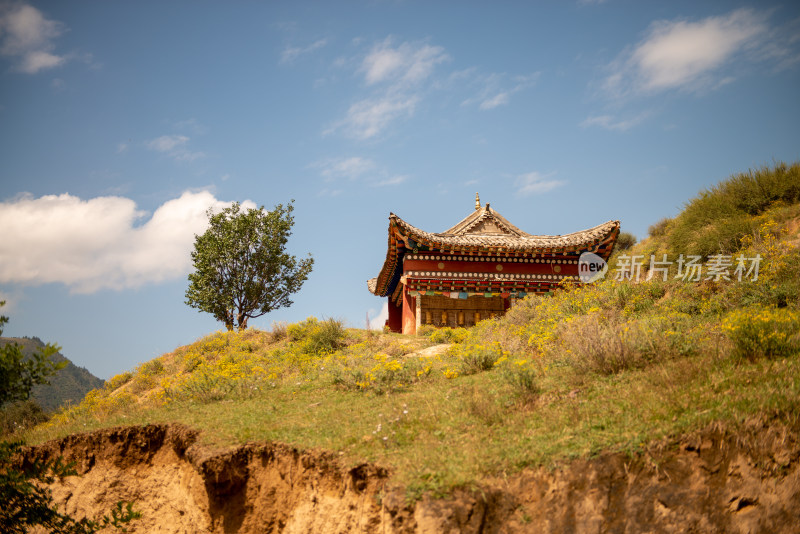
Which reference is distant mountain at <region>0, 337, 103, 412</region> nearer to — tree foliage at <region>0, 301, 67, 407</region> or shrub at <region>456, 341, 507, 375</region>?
shrub at <region>456, 341, 507, 375</region>

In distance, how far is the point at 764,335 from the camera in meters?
8.98

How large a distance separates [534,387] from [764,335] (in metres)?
Result: 3.70

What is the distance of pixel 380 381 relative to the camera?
12.1 metres

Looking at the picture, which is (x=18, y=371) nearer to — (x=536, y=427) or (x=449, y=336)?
(x=536, y=427)

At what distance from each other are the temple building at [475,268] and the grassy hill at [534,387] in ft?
12.7

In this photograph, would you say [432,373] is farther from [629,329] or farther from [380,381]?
[629,329]

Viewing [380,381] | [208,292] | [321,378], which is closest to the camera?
[380,381]

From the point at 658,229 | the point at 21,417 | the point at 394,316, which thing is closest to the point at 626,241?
the point at 658,229

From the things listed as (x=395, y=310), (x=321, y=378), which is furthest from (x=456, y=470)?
(x=395, y=310)

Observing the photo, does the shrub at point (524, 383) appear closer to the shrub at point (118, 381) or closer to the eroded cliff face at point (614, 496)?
the eroded cliff face at point (614, 496)

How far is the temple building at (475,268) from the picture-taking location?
2127cm

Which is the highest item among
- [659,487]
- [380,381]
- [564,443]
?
[380,381]

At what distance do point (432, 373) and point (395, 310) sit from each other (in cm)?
1710

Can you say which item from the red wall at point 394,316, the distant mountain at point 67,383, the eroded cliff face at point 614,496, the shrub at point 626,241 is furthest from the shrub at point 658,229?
the distant mountain at point 67,383
